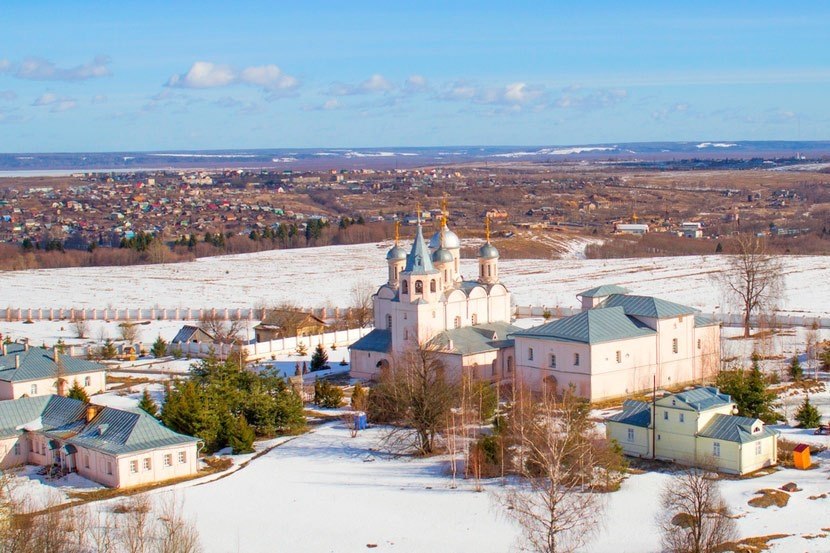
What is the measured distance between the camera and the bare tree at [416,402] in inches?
1218

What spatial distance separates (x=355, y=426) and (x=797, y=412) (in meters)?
12.8

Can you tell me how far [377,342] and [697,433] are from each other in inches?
594

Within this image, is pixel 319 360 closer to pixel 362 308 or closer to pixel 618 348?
pixel 362 308

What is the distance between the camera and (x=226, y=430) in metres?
31.9

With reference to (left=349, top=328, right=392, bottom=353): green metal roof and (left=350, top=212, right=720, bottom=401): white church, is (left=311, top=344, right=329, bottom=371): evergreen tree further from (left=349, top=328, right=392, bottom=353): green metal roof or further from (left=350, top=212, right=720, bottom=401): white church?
(left=349, top=328, right=392, bottom=353): green metal roof

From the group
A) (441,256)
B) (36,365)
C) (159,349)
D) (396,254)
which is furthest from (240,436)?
(159,349)

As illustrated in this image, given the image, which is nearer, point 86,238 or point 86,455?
point 86,455

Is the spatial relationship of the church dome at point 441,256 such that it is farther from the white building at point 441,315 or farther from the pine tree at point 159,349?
the pine tree at point 159,349

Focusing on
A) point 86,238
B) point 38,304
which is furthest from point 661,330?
point 86,238

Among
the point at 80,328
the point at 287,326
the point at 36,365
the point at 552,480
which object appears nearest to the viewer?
the point at 552,480

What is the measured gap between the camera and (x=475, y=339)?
39.6m

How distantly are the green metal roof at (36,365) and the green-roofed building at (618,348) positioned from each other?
14962 millimetres

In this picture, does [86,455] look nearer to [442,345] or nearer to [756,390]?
[442,345]

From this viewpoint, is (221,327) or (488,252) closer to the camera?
(488,252)
